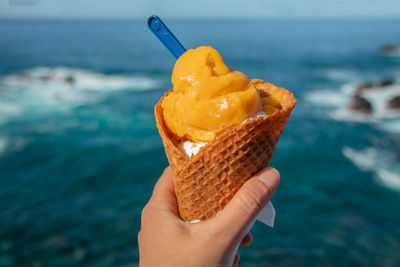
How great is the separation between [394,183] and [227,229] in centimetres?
1229

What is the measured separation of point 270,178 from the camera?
2463mm

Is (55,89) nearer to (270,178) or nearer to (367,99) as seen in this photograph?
(367,99)

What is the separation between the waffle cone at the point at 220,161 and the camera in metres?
2.29

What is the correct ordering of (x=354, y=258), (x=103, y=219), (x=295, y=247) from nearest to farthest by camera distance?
(x=354, y=258) → (x=295, y=247) → (x=103, y=219)

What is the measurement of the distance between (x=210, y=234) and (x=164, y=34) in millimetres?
1673

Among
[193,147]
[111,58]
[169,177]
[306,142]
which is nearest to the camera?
[193,147]

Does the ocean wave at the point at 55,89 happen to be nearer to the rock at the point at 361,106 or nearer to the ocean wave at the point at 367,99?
the ocean wave at the point at 367,99

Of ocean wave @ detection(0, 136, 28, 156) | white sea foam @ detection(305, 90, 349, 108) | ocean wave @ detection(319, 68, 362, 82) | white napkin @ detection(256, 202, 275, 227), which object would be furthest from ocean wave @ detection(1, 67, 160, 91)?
white napkin @ detection(256, 202, 275, 227)

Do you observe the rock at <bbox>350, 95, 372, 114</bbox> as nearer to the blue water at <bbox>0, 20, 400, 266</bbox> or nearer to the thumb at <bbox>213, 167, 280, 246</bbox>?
the blue water at <bbox>0, 20, 400, 266</bbox>

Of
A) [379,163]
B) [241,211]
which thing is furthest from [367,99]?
[241,211]

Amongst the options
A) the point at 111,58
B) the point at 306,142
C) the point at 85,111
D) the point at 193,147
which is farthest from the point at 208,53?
the point at 111,58

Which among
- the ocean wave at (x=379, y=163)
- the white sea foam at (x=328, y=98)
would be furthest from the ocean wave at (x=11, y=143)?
the white sea foam at (x=328, y=98)

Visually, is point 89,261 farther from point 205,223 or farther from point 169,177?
point 205,223

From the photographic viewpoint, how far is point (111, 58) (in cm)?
4803
